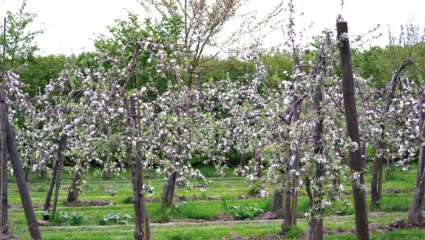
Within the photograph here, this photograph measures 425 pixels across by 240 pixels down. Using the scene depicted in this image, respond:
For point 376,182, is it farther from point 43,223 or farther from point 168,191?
point 43,223

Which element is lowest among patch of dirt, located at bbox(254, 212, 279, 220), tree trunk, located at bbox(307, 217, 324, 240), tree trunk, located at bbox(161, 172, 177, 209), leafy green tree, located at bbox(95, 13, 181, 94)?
tree trunk, located at bbox(307, 217, 324, 240)

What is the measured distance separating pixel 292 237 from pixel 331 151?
4.35 m

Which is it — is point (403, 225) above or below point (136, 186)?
below

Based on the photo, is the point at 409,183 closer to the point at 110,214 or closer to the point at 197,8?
the point at 197,8

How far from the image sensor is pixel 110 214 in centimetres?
1353

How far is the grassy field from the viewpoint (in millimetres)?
11188

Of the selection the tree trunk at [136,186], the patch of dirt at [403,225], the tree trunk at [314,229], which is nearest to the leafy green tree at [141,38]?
the tree trunk at [136,186]

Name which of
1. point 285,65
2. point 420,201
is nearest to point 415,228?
point 420,201

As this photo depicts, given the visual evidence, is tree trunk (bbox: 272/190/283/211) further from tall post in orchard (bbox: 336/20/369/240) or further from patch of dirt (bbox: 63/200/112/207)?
tall post in orchard (bbox: 336/20/369/240)

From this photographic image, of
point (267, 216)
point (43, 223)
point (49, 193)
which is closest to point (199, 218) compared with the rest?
point (267, 216)

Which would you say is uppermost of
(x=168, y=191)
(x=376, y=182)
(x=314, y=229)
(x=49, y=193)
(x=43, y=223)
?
(x=376, y=182)

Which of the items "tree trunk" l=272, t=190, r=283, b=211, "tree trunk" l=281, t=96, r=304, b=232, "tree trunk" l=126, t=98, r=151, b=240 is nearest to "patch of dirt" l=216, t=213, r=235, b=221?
"tree trunk" l=272, t=190, r=283, b=211

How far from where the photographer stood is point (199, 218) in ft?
46.2

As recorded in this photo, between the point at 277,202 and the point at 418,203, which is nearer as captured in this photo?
the point at 418,203
